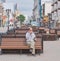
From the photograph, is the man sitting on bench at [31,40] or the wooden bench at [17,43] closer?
the man sitting on bench at [31,40]

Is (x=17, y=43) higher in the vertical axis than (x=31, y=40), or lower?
lower

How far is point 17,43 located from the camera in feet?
57.4

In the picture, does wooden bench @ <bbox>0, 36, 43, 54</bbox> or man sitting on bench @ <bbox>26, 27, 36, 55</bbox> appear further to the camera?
wooden bench @ <bbox>0, 36, 43, 54</bbox>

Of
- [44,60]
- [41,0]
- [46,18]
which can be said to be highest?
[41,0]

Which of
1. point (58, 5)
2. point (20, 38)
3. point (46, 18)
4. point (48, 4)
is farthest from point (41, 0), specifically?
point (20, 38)

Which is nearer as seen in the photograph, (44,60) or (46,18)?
(44,60)

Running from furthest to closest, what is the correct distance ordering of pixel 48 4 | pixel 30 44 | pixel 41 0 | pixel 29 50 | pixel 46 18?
pixel 41 0 → pixel 48 4 → pixel 46 18 → pixel 29 50 → pixel 30 44

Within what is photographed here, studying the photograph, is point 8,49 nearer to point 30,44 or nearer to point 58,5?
point 30,44

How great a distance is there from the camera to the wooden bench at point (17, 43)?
667 inches

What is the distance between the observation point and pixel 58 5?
95.1 metres

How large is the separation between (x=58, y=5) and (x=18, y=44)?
78.8 meters

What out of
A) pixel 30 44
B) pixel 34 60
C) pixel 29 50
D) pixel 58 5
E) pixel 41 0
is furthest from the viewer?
pixel 41 0

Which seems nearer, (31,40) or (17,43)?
→ (31,40)

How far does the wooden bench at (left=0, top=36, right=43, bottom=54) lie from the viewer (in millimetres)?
16938
